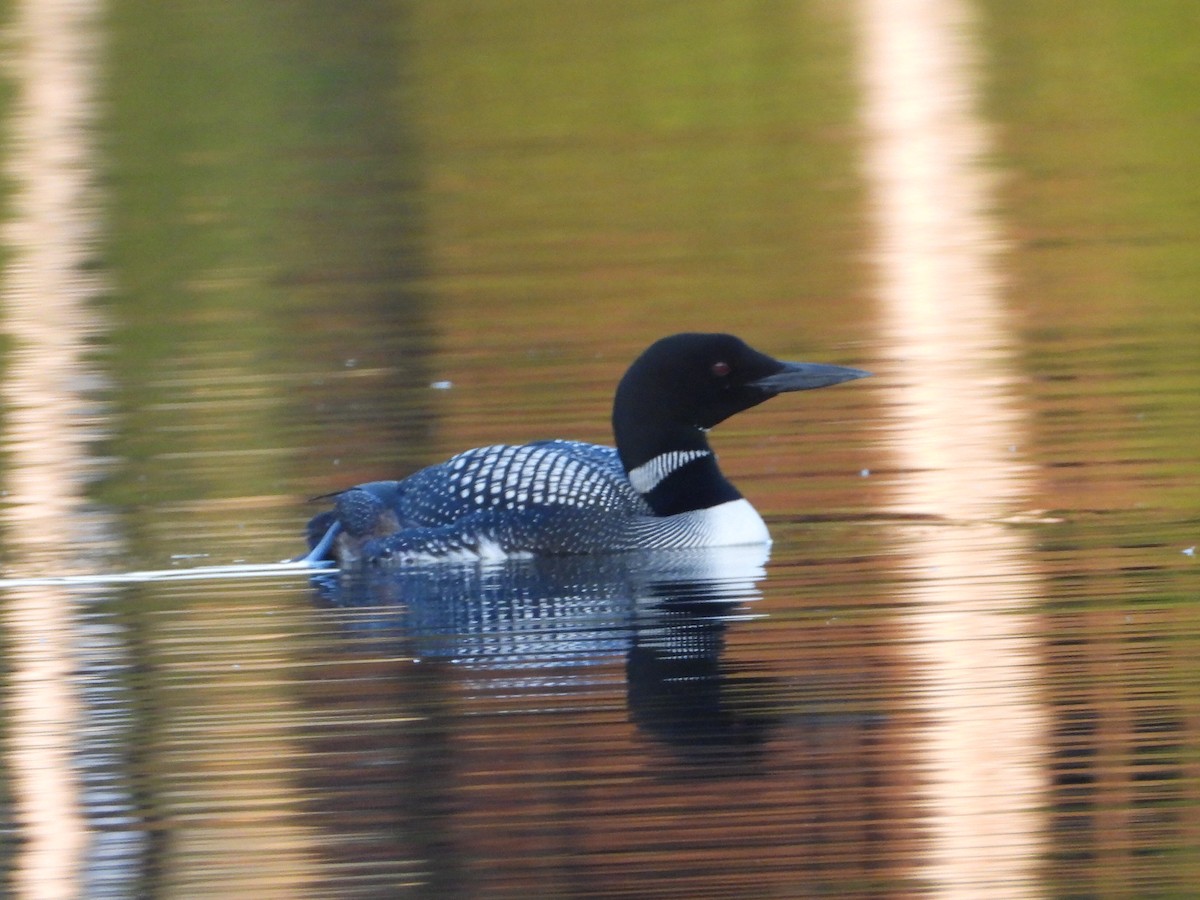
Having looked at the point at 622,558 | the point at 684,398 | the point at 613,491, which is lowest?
the point at 622,558

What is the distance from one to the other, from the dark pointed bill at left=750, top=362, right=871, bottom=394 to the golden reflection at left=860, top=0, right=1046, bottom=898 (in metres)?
0.49

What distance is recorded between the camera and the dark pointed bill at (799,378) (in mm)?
6789

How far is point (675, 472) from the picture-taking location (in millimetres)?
6832

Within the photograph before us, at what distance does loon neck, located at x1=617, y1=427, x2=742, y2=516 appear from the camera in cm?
680

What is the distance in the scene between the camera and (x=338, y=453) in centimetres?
825

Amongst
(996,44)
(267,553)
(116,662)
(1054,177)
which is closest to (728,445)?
(267,553)

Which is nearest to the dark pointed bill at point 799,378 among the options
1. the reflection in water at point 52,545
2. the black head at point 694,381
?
the black head at point 694,381

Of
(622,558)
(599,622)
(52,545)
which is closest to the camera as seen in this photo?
(599,622)

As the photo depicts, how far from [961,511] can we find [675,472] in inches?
34.1

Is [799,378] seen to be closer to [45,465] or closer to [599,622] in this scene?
[599,622]

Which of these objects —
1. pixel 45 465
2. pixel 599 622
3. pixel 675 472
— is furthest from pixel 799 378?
pixel 45 465

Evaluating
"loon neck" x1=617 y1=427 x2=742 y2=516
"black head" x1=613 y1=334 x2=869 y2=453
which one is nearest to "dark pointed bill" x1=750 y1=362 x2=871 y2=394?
"black head" x1=613 y1=334 x2=869 y2=453

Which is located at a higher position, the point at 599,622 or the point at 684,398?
the point at 684,398

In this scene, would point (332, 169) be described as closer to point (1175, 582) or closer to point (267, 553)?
point (267, 553)
